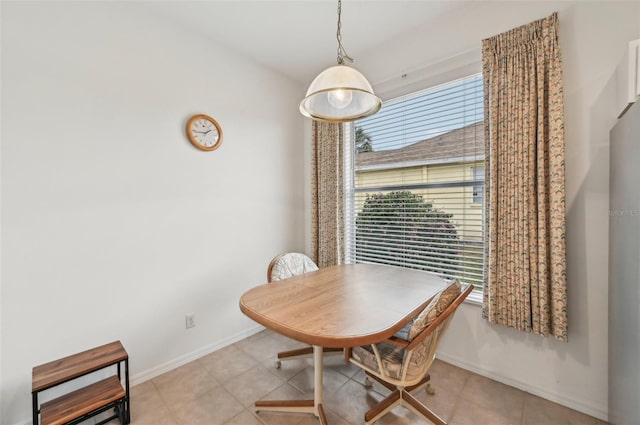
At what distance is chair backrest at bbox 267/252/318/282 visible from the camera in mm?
2064

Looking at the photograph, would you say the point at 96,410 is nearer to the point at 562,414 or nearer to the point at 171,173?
the point at 171,173

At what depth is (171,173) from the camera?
85.7 inches

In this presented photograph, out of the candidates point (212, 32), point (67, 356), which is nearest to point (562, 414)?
point (67, 356)

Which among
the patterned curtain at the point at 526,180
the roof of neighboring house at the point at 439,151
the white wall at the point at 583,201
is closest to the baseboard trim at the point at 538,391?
the white wall at the point at 583,201

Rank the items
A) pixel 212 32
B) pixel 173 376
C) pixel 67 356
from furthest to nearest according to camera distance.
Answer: pixel 212 32
pixel 173 376
pixel 67 356

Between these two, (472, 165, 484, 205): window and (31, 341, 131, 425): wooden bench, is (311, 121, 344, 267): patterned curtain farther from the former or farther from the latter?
(31, 341, 131, 425): wooden bench

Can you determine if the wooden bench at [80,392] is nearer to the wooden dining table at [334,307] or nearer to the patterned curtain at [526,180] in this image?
the wooden dining table at [334,307]

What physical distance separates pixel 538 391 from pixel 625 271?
1.05 metres

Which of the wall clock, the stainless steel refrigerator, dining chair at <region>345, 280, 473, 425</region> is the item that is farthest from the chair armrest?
the wall clock

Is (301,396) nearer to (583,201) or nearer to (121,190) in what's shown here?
(121,190)

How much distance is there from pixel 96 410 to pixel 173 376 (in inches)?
23.2

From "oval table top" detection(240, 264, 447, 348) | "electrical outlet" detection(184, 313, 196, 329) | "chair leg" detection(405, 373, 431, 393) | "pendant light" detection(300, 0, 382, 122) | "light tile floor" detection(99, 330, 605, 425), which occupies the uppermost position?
"pendant light" detection(300, 0, 382, 122)

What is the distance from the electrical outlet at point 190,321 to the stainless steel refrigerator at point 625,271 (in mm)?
2719

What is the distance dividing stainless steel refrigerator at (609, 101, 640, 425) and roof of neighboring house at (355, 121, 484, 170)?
74cm
